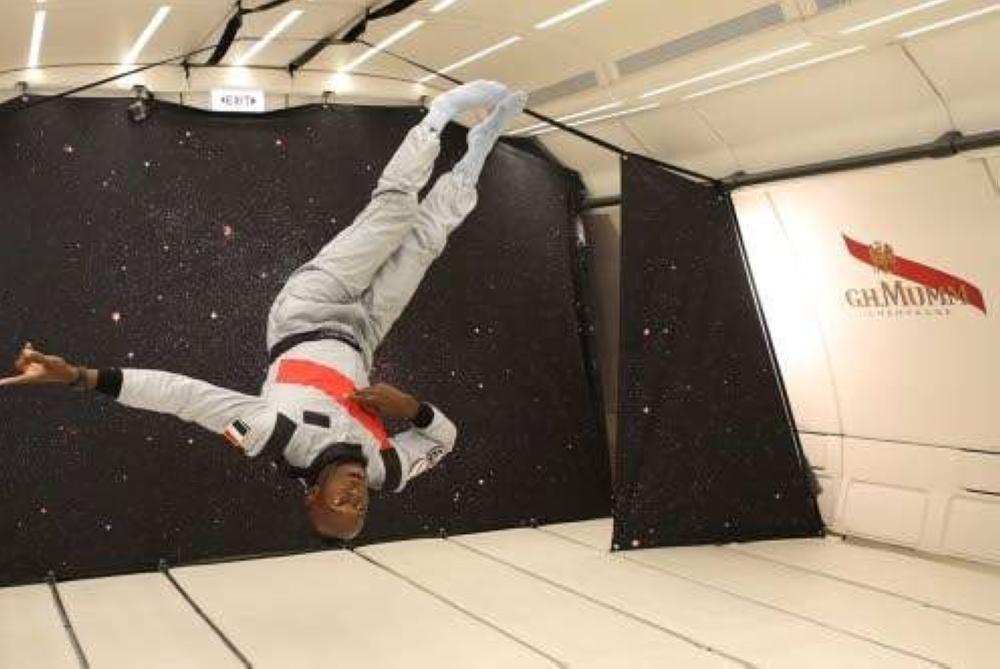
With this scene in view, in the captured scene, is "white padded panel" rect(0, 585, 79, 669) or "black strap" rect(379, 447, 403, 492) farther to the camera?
"white padded panel" rect(0, 585, 79, 669)

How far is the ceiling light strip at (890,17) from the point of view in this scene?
4195mm

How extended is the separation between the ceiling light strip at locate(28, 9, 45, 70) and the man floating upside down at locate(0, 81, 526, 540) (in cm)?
161

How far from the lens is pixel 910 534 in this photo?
19.3ft

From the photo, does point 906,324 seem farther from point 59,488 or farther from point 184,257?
point 59,488

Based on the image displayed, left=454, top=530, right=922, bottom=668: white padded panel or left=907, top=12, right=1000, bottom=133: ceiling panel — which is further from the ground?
left=907, top=12, right=1000, bottom=133: ceiling panel

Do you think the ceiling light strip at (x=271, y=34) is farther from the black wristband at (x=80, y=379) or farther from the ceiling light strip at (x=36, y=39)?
the black wristband at (x=80, y=379)

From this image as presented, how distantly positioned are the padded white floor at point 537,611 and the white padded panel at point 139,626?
0.04 ft

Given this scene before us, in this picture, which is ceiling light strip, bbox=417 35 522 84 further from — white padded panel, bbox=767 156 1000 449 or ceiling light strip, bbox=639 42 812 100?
white padded panel, bbox=767 156 1000 449

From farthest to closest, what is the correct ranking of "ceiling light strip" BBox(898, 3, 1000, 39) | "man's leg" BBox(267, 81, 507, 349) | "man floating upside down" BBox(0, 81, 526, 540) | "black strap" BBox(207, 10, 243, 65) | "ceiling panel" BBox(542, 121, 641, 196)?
"ceiling panel" BBox(542, 121, 641, 196), "black strap" BBox(207, 10, 243, 65), "ceiling light strip" BBox(898, 3, 1000, 39), "man's leg" BBox(267, 81, 507, 349), "man floating upside down" BBox(0, 81, 526, 540)

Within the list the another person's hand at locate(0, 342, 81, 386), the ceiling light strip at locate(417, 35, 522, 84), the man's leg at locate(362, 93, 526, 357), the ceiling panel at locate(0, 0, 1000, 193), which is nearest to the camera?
the another person's hand at locate(0, 342, 81, 386)

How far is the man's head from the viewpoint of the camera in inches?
149

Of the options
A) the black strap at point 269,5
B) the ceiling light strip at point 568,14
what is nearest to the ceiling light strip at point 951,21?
the ceiling light strip at point 568,14

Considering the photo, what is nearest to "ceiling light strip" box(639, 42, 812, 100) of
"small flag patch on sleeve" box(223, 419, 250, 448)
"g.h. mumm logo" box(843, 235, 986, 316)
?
"g.h. mumm logo" box(843, 235, 986, 316)

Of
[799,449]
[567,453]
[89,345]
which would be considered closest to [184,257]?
[89,345]
